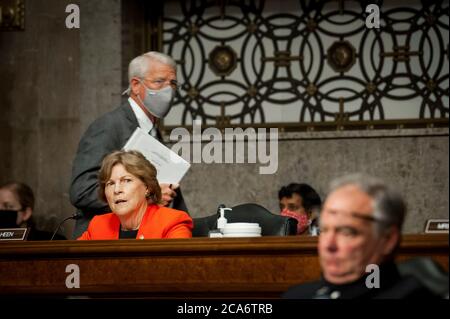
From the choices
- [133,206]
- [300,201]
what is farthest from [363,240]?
[300,201]

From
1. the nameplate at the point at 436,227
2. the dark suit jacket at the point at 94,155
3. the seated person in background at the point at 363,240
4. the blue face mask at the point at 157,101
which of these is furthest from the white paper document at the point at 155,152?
the seated person in background at the point at 363,240

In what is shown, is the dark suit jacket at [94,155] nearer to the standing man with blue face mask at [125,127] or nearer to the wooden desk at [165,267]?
the standing man with blue face mask at [125,127]

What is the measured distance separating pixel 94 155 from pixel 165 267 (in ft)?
4.23

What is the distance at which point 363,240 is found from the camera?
2.62 m

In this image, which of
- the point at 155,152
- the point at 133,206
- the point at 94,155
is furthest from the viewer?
the point at 94,155

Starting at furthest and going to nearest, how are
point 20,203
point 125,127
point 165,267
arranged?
point 20,203
point 125,127
point 165,267

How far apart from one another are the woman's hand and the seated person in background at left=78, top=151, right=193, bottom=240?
341 millimetres

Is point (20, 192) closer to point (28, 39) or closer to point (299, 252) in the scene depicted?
point (28, 39)

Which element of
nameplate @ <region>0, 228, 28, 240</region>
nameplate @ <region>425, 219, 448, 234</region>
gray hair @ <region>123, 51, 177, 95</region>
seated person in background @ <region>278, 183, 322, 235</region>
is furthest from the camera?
seated person in background @ <region>278, 183, 322, 235</region>

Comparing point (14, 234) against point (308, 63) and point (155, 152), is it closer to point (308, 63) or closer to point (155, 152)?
point (155, 152)

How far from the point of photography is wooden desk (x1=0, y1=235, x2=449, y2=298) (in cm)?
360

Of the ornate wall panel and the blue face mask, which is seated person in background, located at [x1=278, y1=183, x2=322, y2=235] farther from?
the blue face mask

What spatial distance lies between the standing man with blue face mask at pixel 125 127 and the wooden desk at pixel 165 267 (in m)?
0.78

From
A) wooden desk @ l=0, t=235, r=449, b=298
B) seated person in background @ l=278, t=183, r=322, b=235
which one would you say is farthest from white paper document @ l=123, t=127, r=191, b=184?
seated person in background @ l=278, t=183, r=322, b=235
